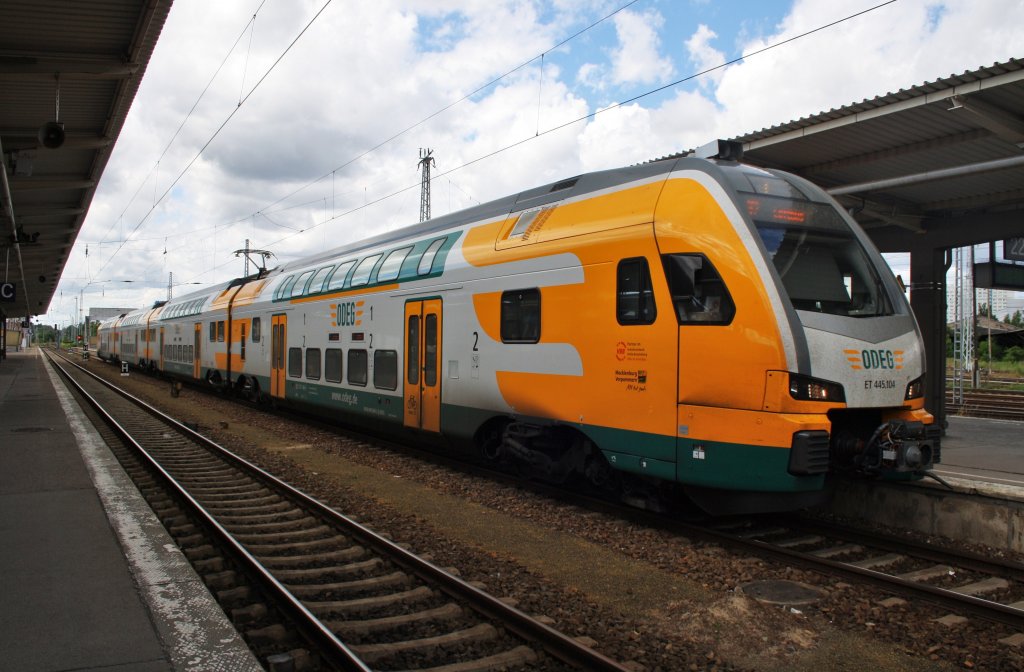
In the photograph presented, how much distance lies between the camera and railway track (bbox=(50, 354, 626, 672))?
4156 millimetres

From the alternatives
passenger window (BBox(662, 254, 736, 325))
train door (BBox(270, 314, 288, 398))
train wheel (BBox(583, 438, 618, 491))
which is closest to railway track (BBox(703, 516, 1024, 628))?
train wheel (BBox(583, 438, 618, 491))

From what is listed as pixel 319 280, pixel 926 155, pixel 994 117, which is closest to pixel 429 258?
pixel 319 280

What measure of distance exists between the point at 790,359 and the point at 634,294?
156 centimetres

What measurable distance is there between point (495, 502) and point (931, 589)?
437 cm

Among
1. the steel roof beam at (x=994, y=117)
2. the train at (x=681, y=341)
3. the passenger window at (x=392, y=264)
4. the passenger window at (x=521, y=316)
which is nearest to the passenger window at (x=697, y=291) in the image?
the train at (x=681, y=341)

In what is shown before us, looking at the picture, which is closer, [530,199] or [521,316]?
[521,316]

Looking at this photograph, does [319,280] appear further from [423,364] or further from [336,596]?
[336,596]

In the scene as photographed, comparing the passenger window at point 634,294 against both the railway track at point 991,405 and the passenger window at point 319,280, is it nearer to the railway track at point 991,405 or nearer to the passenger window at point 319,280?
the passenger window at point 319,280

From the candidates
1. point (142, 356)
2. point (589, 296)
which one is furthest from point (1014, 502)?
point (142, 356)

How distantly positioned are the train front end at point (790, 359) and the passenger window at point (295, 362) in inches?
394

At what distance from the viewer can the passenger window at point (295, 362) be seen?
1463cm

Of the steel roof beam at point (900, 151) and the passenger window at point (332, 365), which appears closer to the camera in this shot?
the steel roof beam at point (900, 151)

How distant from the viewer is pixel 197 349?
76.0ft

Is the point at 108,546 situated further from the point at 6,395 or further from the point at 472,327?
the point at 6,395
